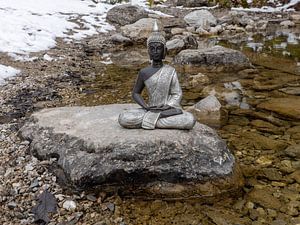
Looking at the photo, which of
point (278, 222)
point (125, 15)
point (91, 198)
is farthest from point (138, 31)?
point (278, 222)

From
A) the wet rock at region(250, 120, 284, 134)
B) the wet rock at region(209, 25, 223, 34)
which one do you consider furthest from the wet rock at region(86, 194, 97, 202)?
the wet rock at region(209, 25, 223, 34)

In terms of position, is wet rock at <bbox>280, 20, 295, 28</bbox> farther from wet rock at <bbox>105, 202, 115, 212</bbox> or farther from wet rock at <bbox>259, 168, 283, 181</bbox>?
wet rock at <bbox>105, 202, 115, 212</bbox>

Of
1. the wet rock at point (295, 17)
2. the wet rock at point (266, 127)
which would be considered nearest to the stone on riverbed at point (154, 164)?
the wet rock at point (266, 127)

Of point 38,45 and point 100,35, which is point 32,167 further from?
point 100,35

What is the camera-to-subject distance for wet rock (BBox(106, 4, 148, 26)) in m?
20.2

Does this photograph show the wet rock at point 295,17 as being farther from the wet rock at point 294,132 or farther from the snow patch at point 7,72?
the snow patch at point 7,72

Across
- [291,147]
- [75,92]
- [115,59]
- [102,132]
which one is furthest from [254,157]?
[115,59]

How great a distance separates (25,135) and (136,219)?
2.64 m

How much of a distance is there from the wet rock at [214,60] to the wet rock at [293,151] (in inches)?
238

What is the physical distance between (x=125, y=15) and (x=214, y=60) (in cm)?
910

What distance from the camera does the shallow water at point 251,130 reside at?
4676mm

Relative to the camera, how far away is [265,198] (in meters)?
4.99

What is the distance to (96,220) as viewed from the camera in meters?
4.52

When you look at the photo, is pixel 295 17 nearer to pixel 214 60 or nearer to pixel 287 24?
pixel 287 24
